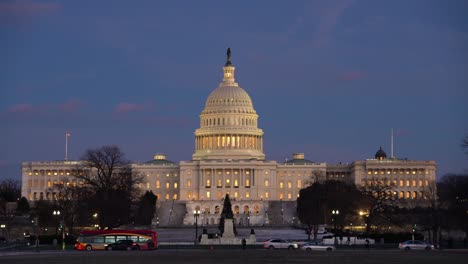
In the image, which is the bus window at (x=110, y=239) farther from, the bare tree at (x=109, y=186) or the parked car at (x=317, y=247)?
the bare tree at (x=109, y=186)

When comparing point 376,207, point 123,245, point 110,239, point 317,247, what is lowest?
point 317,247

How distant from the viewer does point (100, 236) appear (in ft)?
317

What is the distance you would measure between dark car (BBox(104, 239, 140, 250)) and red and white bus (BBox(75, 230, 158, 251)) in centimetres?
11

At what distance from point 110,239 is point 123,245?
11.8 ft

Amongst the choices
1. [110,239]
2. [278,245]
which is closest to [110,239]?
[110,239]

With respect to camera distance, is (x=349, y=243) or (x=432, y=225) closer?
(x=349, y=243)

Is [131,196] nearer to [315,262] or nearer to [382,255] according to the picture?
[382,255]

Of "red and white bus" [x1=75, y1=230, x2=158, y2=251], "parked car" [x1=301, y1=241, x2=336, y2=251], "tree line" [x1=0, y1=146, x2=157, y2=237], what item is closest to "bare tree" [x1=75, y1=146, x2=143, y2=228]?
"tree line" [x1=0, y1=146, x2=157, y2=237]

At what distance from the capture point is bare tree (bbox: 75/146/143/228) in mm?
125562

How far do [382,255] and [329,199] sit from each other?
72103 millimetres

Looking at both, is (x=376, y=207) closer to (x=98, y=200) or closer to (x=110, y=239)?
(x=98, y=200)

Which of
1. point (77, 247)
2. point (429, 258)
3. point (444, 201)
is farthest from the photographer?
point (444, 201)

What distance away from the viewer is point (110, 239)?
9719 cm

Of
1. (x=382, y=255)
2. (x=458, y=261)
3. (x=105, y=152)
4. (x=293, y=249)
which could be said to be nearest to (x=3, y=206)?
(x=105, y=152)
